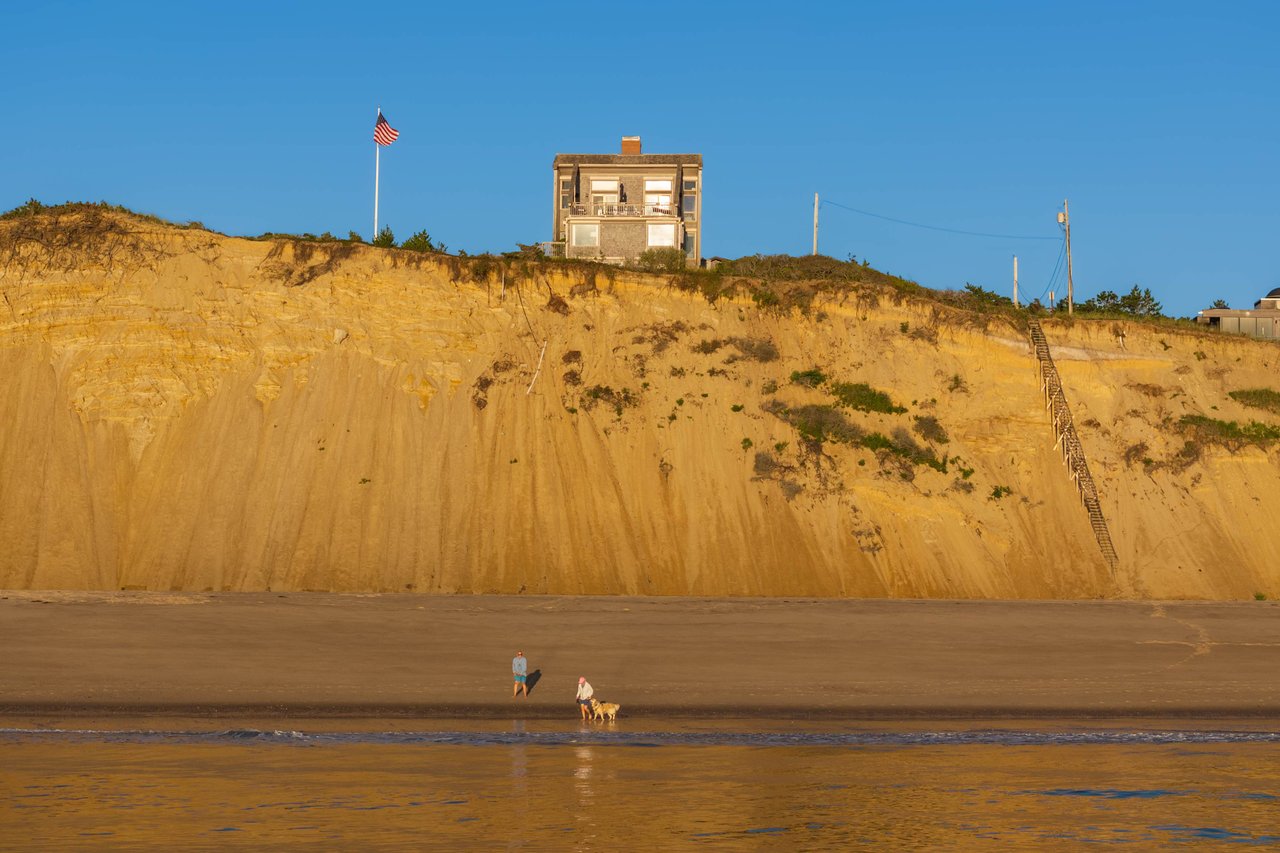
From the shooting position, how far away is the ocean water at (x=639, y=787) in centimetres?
1434

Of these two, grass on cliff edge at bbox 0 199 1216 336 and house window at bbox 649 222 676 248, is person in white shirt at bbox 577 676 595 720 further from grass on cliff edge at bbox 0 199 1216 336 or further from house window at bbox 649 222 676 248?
house window at bbox 649 222 676 248

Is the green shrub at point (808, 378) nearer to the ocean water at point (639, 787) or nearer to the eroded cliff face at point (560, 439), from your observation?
the eroded cliff face at point (560, 439)

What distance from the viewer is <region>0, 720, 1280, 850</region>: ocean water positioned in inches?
565

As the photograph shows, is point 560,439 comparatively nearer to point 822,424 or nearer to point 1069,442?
point 822,424

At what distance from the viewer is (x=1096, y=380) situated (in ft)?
134

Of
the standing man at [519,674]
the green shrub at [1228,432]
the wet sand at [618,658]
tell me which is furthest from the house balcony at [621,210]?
the standing man at [519,674]

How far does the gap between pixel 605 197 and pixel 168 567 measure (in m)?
33.7

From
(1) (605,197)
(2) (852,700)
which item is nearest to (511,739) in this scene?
(2) (852,700)

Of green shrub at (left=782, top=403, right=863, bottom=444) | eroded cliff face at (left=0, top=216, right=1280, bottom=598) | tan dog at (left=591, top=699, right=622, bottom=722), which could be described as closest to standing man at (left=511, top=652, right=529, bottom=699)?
tan dog at (left=591, top=699, right=622, bottom=722)

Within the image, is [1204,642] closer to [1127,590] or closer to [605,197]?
[1127,590]

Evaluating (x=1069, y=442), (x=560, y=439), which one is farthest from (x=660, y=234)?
(x=1069, y=442)

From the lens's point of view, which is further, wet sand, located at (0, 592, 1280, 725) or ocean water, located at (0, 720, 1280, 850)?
wet sand, located at (0, 592, 1280, 725)

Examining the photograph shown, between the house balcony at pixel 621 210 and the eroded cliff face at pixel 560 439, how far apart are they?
18.5m

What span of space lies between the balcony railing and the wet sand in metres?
32.5
